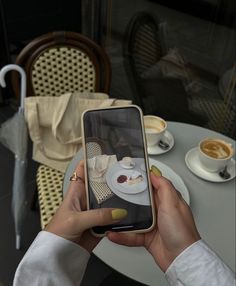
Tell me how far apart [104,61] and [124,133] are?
768 millimetres

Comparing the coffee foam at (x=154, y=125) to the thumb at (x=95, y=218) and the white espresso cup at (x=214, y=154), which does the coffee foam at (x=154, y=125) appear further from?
the thumb at (x=95, y=218)

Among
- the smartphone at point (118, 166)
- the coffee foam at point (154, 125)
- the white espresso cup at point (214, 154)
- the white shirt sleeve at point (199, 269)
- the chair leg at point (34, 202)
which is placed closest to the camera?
the white shirt sleeve at point (199, 269)

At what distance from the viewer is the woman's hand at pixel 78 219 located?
638 mm

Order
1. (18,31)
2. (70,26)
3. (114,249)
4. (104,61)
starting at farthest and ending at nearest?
1. (70,26)
2. (18,31)
3. (104,61)
4. (114,249)

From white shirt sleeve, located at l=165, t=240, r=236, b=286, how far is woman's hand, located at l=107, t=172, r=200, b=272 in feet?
0.08

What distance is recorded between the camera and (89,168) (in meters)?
0.74

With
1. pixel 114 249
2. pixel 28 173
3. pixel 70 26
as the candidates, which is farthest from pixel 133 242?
pixel 70 26

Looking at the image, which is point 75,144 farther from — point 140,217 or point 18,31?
point 18,31

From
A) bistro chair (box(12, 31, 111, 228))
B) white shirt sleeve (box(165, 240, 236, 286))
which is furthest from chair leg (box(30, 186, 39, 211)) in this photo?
white shirt sleeve (box(165, 240, 236, 286))

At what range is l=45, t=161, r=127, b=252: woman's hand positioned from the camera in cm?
64

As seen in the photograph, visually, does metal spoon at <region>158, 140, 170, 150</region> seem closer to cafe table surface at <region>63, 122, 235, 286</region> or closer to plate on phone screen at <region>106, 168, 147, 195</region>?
cafe table surface at <region>63, 122, 235, 286</region>

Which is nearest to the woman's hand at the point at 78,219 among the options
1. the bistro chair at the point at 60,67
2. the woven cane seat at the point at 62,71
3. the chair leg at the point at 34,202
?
the bistro chair at the point at 60,67

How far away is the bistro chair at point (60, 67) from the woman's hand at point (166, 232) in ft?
2.05

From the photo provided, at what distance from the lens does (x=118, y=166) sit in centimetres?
75
